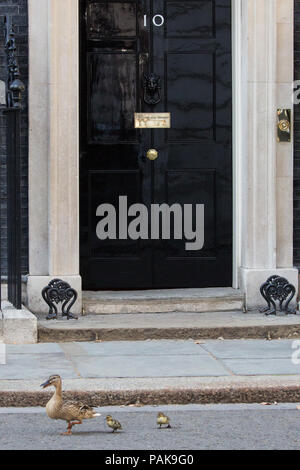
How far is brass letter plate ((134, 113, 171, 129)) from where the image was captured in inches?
408

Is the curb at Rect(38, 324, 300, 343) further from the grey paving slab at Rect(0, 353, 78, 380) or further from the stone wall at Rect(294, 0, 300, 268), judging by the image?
the stone wall at Rect(294, 0, 300, 268)

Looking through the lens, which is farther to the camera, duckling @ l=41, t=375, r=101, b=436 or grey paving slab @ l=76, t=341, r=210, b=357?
grey paving slab @ l=76, t=341, r=210, b=357

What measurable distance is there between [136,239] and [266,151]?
1551 mm

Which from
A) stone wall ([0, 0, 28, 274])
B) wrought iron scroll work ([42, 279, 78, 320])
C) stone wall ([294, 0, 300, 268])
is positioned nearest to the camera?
wrought iron scroll work ([42, 279, 78, 320])

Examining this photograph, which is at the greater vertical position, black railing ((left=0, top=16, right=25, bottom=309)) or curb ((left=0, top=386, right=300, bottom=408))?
black railing ((left=0, top=16, right=25, bottom=309))

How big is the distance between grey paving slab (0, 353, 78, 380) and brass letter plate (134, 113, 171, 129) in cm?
297

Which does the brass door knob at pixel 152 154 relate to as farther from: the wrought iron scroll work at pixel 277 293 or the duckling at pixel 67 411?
the duckling at pixel 67 411

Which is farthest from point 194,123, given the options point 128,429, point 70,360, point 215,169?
point 128,429

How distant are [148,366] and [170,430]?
1.64m

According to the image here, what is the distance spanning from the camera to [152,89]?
10.4 meters

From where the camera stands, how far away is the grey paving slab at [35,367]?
7.38 m

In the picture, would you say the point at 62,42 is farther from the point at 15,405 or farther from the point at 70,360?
the point at 15,405

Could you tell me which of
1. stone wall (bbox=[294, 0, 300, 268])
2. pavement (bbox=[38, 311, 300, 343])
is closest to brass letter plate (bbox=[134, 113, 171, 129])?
stone wall (bbox=[294, 0, 300, 268])

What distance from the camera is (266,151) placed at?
10078mm
